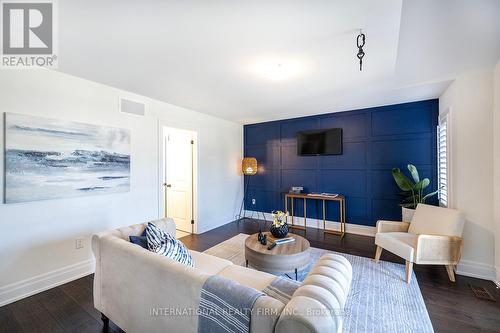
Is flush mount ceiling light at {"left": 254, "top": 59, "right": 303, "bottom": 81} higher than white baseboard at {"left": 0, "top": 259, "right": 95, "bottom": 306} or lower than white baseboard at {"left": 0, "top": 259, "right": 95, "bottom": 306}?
higher

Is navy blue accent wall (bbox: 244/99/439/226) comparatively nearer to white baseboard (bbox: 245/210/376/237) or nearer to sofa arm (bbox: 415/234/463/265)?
white baseboard (bbox: 245/210/376/237)

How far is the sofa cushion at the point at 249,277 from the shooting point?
1.59 m

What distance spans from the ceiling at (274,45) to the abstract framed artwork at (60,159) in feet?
2.31

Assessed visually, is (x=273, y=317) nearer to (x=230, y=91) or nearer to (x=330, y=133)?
(x=230, y=91)

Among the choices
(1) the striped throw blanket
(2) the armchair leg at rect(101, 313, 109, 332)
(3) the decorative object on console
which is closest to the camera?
(1) the striped throw blanket

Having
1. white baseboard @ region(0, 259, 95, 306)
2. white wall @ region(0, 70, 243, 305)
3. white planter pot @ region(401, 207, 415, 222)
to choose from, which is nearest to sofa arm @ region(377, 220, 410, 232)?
white planter pot @ region(401, 207, 415, 222)

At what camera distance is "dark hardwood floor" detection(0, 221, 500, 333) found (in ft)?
6.03

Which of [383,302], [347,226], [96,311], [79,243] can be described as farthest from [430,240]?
[79,243]

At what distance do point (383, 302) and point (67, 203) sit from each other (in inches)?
145

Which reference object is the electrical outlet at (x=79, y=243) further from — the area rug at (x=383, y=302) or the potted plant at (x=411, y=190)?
the potted plant at (x=411, y=190)

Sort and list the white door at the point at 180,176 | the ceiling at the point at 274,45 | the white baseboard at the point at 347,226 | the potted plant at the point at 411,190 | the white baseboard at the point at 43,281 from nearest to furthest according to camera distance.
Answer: the ceiling at the point at 274,45
the white baseboard at the point at 43,281
the potted plant at the point at 411,190
the white baseboard at the point at 347,226
the white door at the point at 180,176

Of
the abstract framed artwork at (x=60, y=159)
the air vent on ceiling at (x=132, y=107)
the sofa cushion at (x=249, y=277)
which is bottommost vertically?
the sofa cushion at (x=249, y=277)

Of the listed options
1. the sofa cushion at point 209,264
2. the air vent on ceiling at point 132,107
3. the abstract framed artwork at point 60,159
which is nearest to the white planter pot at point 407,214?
the sofa cushion at point 209,264

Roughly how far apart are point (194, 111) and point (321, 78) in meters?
2.59
